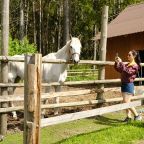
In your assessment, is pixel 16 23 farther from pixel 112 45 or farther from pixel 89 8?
pixel 112 45

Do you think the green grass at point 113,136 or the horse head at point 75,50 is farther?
the horse head at point 75,50

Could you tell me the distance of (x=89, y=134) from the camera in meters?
8.10

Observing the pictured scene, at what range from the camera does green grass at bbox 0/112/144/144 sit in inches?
302

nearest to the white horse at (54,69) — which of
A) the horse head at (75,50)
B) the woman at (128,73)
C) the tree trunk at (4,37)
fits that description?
the horse head at (75,50)

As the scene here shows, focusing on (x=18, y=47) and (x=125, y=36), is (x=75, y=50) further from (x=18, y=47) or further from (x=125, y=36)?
(x=18, y=47)

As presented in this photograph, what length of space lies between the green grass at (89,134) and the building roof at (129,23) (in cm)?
1229

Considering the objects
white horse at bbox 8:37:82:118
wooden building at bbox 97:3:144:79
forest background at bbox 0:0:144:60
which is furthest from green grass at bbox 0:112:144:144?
forest background at bbox 0:0:144:60

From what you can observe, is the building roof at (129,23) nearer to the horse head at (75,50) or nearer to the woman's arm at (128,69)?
the horse head at (75,50)

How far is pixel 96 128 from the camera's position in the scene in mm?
9102

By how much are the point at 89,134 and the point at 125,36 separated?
15218 millimetres

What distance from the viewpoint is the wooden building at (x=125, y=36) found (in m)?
21.9

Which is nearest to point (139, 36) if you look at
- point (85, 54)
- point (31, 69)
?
point (31, 69)

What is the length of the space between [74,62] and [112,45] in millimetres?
14656

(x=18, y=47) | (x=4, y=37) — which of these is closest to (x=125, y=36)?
(x=18, y=47)
